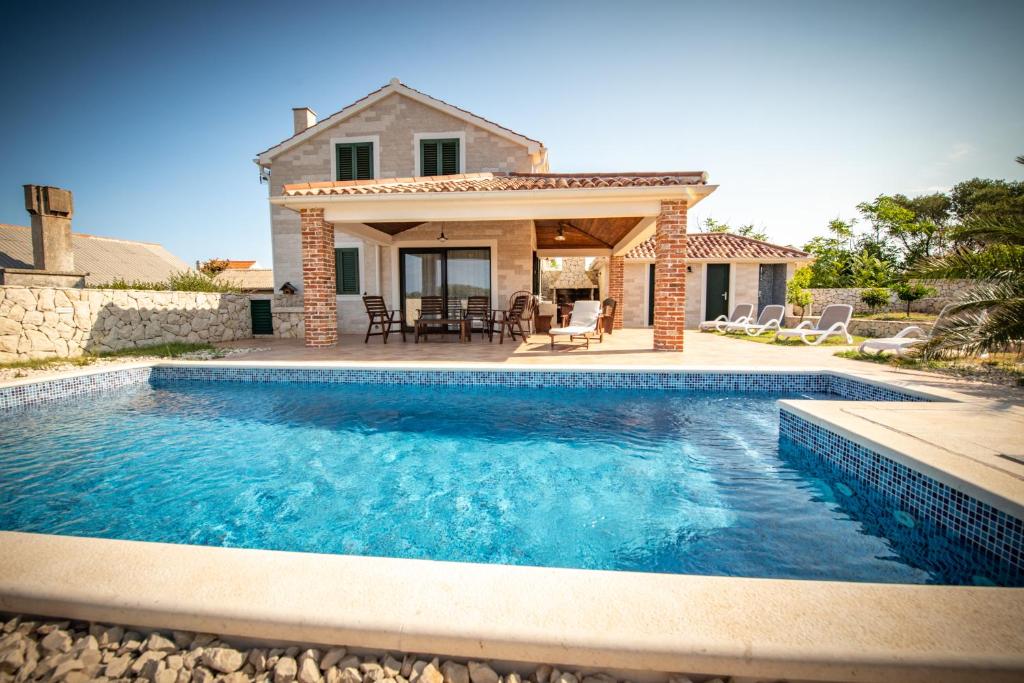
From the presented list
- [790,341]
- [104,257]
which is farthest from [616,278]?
[104,257]

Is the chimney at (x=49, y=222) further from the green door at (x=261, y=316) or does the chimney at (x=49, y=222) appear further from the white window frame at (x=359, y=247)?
the white window frame at (x=359, y=247)

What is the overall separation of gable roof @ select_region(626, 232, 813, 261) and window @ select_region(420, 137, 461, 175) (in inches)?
277

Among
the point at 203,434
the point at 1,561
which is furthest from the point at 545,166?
the point at 1,561

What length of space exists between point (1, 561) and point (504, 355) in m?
6.27

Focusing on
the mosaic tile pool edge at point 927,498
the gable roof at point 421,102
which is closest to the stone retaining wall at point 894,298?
the gable roof at point 421,102

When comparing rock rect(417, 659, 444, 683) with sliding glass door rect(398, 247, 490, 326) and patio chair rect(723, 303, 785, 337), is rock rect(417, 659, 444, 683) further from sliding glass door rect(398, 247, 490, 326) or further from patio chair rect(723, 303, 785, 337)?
patio chair rect(723, 303, 785, 337)

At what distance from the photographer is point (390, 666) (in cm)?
136

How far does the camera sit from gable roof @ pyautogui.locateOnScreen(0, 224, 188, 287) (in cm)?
1924

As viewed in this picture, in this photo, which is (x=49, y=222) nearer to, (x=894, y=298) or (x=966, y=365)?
(x=966, y=365)

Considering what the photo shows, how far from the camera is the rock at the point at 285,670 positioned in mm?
1334

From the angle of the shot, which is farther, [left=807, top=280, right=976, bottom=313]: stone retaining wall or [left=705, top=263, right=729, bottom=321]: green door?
[left=807, top=280, right=976, bottom=313]: stone retaining wall

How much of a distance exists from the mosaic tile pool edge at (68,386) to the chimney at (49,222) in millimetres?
9967

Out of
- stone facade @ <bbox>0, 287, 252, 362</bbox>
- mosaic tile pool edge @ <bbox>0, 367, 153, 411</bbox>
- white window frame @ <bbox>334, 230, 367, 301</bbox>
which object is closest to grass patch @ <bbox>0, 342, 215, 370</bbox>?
stone facade @ <bbox>0, 287, 252, 362</bbox>

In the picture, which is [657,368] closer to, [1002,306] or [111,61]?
Answer: [1002,306]
